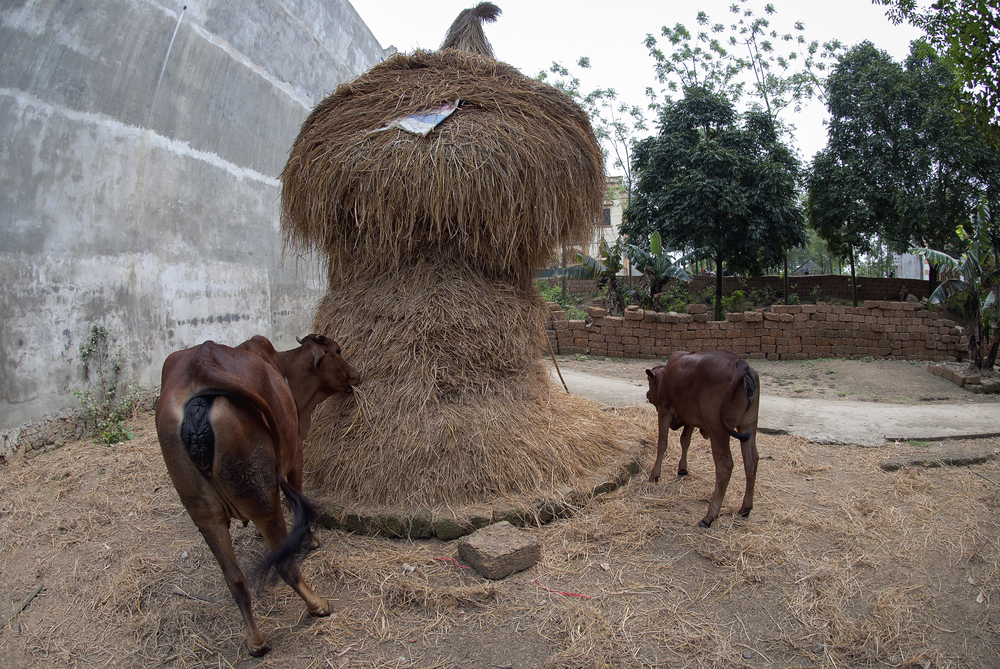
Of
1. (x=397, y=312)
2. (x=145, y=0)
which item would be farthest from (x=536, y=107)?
(x=145, y=0)

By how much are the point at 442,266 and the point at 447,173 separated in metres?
0.70

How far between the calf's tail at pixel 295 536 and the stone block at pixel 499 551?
0.95 m

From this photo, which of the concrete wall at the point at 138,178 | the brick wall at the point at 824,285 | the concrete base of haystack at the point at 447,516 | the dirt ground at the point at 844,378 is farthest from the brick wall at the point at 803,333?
the concrete base of haystack at the point at 447,516

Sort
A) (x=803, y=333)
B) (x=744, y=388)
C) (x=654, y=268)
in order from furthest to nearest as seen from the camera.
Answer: (x=654, y=268) < (x=803, y=333) < (x=744, y=388)

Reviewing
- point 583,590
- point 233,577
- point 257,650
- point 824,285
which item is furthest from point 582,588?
point 824,285

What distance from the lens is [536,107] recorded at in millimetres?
4406

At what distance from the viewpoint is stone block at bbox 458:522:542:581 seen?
3119mm

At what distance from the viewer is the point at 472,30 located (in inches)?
209

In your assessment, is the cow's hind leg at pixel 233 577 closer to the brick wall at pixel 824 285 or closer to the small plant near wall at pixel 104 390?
the small plant near wall at pixel 104 390

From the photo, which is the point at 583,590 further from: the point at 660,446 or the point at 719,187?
the point at 719,187

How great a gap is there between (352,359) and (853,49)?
19274 mm

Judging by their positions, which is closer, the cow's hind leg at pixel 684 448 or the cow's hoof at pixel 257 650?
the cow's hoof at pixel 257 650

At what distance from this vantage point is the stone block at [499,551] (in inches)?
123

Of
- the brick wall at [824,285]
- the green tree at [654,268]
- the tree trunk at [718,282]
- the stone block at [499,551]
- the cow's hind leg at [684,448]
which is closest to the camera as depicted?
the stone block at [499,551]
